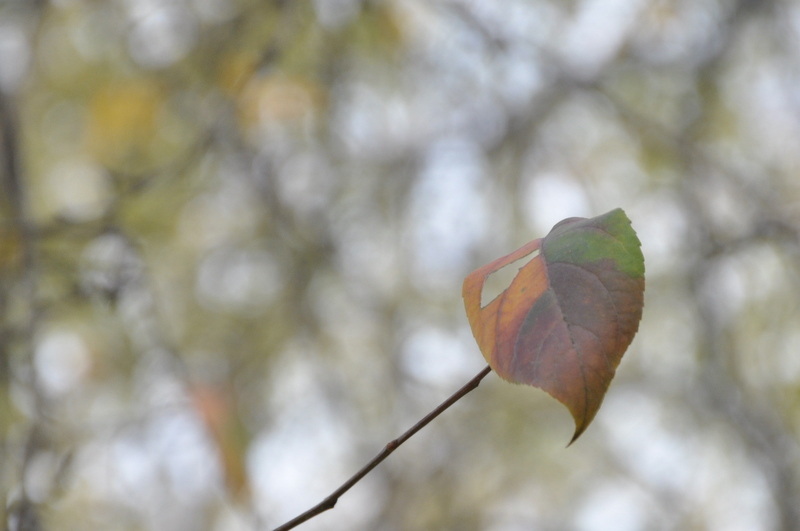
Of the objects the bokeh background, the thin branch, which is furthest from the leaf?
the bokeh background

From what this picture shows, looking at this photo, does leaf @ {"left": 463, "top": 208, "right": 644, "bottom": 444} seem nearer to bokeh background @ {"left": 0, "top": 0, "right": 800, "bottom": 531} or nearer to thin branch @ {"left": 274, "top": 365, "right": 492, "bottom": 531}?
thin branch @ {"left": 274, "top": 365, "right": 492, "bottom": 531}

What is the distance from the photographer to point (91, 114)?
252 centimetres

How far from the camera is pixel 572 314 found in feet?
1.42

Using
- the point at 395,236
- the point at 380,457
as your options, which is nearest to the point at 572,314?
the point at 380,457

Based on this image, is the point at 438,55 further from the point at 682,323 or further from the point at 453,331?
the point at 682,323

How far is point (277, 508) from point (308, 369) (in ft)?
1.66

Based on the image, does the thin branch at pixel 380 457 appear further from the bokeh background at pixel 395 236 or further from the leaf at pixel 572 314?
the bokeh background at pixel 395 236

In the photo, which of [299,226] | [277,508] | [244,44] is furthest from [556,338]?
[277,508]

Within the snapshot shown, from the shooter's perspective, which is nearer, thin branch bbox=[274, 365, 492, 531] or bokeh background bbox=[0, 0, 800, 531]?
thin branch bbox=[274, 365, 492, 531]

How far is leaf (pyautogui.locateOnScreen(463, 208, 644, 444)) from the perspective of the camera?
40cm

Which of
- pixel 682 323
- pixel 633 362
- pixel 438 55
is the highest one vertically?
pixel 438 55

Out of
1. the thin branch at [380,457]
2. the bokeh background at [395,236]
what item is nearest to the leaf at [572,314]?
the thin branch at [380,457]

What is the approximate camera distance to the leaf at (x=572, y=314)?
15.9 inches

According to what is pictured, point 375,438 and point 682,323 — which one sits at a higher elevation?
point 682,323
